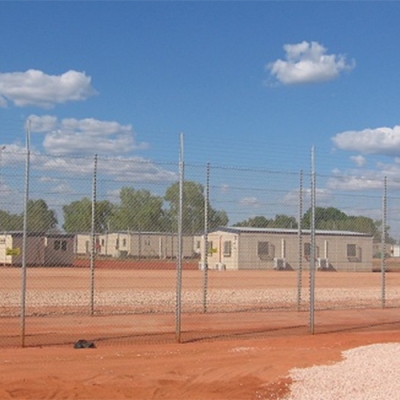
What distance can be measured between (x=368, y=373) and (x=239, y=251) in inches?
502

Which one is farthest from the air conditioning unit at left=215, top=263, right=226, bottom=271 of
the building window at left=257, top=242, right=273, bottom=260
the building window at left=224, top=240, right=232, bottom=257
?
the building window at left=257, top=242, right=273, bottom=260

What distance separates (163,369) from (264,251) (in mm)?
14164

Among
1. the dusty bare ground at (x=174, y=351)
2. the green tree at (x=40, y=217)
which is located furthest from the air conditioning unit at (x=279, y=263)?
the green tree at (x=40, y=217)

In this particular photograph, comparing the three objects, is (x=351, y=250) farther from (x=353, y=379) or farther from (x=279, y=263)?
(x=353, y=379)

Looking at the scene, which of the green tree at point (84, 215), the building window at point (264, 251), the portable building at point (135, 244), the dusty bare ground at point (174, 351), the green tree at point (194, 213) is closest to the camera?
the dusty bare ground at point (174, 351)

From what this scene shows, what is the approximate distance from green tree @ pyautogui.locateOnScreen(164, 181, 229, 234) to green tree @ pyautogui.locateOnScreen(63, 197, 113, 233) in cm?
123

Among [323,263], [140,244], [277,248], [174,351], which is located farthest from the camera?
[323,263]

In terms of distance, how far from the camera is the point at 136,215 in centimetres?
1427

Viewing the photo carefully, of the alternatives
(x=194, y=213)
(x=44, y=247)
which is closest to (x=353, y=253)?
(x=44, y=247)

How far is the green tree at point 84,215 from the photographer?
539 inches

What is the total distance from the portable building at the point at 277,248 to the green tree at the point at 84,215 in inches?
138

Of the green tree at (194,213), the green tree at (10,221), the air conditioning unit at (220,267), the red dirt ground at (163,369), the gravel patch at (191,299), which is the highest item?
the green tree at (194,213)

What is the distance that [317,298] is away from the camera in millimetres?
21781

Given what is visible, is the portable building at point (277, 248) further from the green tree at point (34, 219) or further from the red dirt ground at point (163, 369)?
the red dirt ground at point (163, 369)
